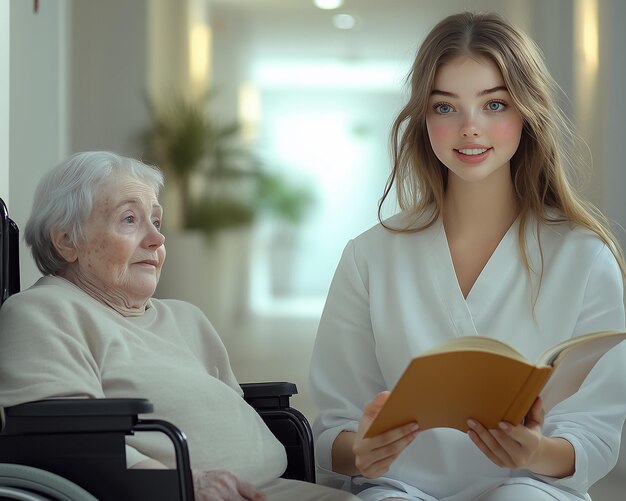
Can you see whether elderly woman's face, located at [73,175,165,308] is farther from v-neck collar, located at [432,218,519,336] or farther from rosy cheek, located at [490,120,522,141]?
rosy cheek, located at [490,120,522,141]

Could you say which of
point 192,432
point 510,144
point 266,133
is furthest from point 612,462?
point 266,133

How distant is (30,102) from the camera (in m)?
2.96

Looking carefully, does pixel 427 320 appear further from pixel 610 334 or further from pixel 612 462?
pixel 610 334

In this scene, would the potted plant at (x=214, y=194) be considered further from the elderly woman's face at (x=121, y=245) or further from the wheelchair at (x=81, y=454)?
the wheelchair at (x=81, y=454)

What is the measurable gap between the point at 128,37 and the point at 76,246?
10.0 feet

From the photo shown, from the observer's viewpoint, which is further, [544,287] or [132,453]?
[544,287]

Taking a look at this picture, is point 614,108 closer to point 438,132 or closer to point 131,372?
point 438,132

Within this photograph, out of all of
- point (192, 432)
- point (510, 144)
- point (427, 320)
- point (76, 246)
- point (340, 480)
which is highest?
point (510, 144)

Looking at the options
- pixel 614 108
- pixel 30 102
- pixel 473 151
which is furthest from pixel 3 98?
pixel 614 108

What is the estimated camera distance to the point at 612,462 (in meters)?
1.79

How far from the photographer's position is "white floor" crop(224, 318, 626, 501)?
4.60 metres

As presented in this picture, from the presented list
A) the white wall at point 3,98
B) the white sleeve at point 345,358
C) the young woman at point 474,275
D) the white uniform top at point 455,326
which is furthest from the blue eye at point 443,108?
the white wall at point 3,98

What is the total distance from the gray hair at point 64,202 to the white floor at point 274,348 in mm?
2805

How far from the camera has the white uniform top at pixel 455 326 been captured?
5.90ft
